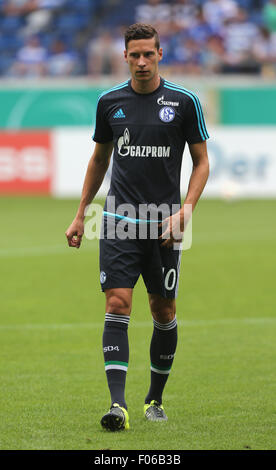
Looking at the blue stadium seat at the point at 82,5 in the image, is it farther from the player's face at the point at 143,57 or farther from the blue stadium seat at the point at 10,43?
the player's face at the point at 143,57

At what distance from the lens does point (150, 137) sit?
5555 millimetres

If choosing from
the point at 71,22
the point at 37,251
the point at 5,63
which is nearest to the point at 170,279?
the point at 37,251

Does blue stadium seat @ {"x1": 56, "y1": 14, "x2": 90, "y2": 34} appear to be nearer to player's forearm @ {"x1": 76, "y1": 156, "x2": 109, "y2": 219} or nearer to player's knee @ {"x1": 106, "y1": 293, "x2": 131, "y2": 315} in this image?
player's forearm @ {"x1": 76, "y1": 156, "x2": 109, "y2": 219}

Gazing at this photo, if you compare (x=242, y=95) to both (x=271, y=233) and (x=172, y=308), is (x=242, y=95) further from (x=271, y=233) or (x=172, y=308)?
(x=172, y=308)

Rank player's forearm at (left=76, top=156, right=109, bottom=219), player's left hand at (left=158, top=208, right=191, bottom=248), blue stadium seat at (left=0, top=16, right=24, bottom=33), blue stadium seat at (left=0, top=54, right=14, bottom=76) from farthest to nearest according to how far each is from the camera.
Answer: blue stadium seat at (left=0, top=16, right=24, bottom=33), blue stadium seat at (left=0, top=54, right=14, bottom=76), player's forearm at (left=76, top=156, right=109, bottom=219), player's left hand at (left=158, top=208, right=191, bottom=248)

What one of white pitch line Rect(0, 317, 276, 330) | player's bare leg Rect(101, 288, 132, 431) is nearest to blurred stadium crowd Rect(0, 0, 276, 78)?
white pitch line Rect(0, 317, 276, 330)

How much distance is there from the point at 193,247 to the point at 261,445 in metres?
10.1

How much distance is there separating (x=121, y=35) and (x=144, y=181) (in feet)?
73.6

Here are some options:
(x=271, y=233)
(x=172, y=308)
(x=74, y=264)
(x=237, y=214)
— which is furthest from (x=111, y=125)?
(x=237, y=214)

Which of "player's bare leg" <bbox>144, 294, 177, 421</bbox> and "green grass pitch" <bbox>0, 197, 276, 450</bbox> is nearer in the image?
"green grass pitch" <bbox>0, 197, 276, 450</bbox>

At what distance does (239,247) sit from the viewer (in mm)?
14875

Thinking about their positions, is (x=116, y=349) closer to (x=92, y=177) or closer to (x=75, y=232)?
(x=75, y=232)

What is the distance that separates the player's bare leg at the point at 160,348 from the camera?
5.71m

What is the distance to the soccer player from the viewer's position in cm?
547
